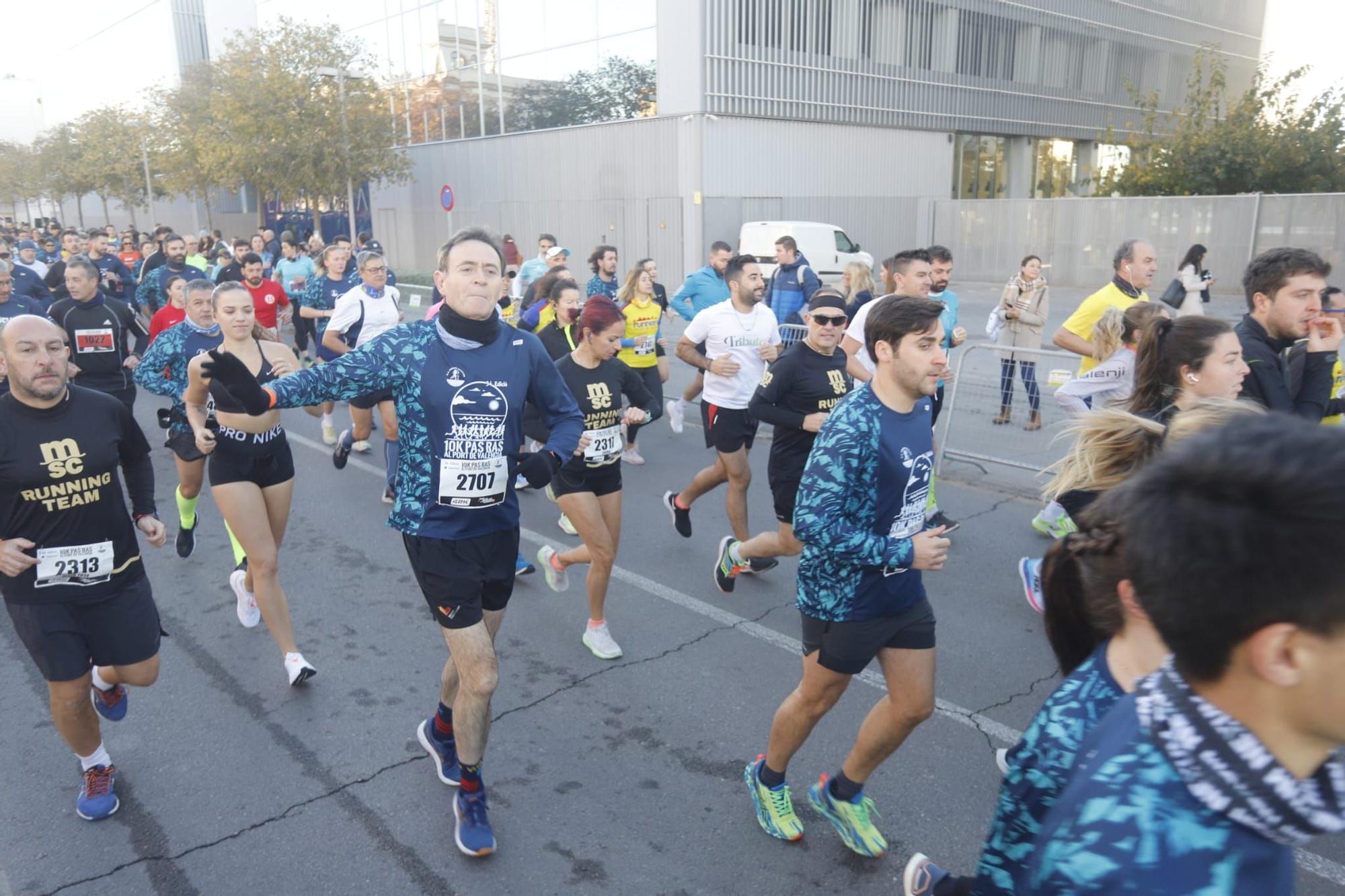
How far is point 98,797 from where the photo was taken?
149 inches

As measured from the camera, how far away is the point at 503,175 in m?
32.2

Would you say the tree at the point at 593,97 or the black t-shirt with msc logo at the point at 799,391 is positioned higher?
the tree at the point at 593,97

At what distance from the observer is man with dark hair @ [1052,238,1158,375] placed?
6.54m

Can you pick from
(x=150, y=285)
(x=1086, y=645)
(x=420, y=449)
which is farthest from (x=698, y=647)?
(x=150, y=285)

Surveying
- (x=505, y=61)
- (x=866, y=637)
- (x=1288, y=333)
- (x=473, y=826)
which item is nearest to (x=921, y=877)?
(x=866, y=637)

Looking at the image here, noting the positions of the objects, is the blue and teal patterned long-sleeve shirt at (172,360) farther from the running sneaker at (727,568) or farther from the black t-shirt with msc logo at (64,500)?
the running sneaker at (727,568)

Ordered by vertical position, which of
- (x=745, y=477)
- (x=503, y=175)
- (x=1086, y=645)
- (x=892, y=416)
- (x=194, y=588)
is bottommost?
(x=194, y=588)

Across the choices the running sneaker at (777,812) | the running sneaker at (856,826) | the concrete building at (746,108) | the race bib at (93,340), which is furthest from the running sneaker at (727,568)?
the concrete building at (746,108)

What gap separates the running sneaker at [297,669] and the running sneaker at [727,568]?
2391 millimetres

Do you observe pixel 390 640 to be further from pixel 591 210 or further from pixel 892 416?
pixel 591 210

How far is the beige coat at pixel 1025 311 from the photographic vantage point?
33.6 ft

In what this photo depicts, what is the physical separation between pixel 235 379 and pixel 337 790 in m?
1.85

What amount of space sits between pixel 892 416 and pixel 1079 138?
3870 cm

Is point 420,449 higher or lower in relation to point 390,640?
higher
